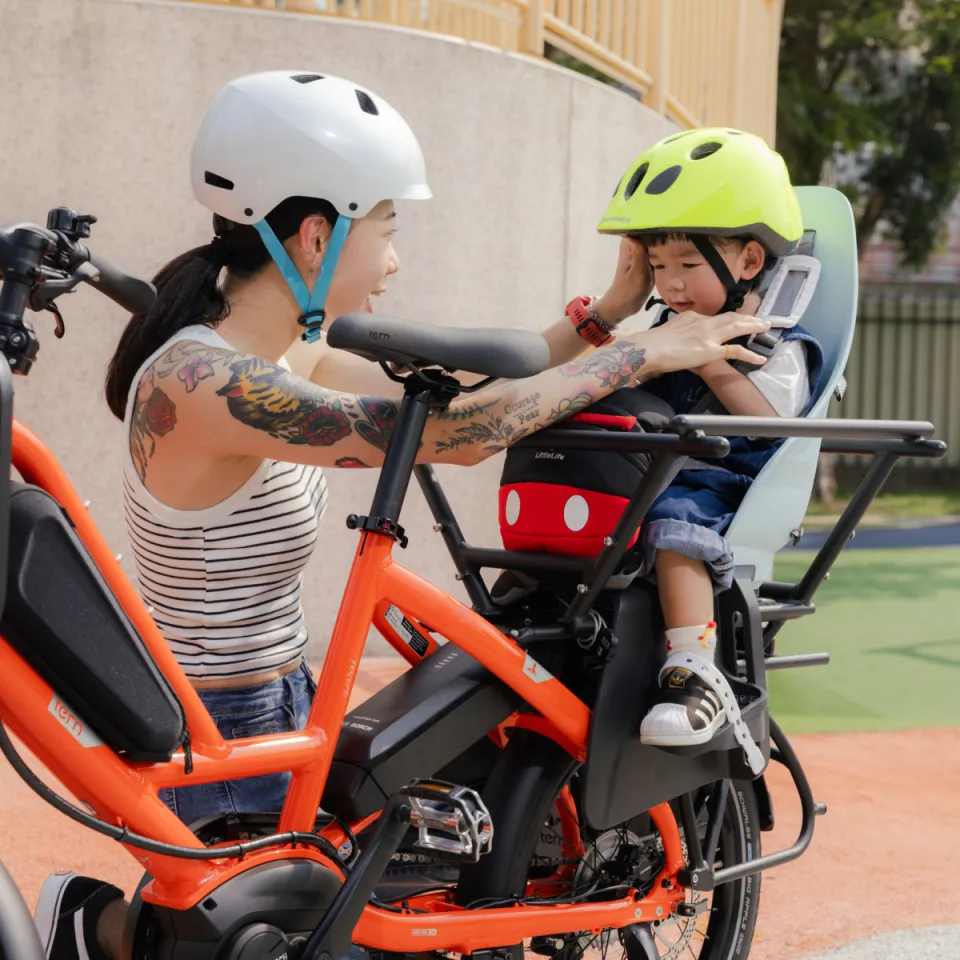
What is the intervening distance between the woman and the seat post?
50 mm

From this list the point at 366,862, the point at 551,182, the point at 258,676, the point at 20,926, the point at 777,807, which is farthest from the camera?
the point at 551,182

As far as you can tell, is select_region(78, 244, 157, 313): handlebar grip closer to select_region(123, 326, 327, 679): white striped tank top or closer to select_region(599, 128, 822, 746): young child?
select_region(123, 326, 327, 679): white striped tank top

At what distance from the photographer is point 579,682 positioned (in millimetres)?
2809

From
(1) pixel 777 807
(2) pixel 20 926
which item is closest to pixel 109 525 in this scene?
(1) pixel 777 807

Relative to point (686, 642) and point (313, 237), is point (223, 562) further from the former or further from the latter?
point (686, 642)

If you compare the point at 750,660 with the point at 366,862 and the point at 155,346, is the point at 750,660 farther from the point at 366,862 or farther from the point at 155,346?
the point at 155,346

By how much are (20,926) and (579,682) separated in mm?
1209

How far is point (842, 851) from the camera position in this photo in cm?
470

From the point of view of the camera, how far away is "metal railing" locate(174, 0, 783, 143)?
23.4 feet

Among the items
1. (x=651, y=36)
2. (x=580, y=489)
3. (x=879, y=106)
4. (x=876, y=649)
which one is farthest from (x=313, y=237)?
(x=879, y=106)

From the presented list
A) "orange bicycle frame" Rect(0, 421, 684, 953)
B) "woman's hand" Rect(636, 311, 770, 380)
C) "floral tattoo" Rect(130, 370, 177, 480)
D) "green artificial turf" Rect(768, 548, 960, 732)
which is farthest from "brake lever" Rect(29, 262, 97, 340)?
"green artificial turf" Rect(768, 548, 960, 732)

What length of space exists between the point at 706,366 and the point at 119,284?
49.8 inches

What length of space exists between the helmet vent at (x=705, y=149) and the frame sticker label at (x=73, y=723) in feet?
6.05

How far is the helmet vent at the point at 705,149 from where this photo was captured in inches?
125
